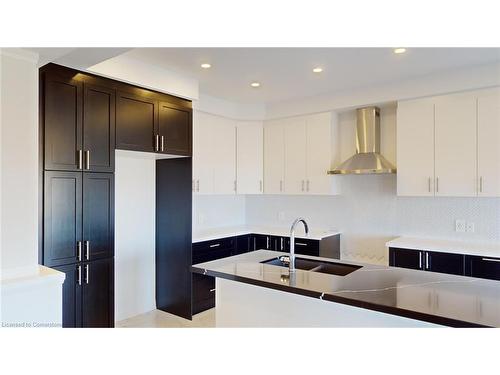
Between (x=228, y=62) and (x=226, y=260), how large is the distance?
1.79 metres

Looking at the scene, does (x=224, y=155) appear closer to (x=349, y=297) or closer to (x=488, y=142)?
(x=488, y=142)

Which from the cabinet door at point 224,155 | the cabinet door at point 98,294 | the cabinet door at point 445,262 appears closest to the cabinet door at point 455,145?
the cabinet door at point 445,262

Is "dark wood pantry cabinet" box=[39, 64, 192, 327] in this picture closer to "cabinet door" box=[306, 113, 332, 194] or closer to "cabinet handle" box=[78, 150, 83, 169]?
"cabinet handle" box=[78, 150, 83, 169]

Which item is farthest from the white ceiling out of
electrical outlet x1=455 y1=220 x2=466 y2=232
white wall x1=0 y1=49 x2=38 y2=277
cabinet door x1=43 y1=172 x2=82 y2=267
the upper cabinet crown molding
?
electrical outlet x1=455 y1=220 x2=466 y2=232

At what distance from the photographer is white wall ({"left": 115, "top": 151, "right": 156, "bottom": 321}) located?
12.2ft

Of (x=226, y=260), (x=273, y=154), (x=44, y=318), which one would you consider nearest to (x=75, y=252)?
(x=44, y=318)

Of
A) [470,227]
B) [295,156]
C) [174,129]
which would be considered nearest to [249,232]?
[295,156]

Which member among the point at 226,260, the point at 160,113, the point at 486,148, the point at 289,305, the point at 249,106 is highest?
the point at 249,106

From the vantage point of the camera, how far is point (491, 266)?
305 centimetres

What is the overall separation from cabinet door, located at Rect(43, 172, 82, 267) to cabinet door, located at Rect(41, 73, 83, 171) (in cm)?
10

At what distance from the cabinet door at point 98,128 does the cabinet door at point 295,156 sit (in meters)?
2.34

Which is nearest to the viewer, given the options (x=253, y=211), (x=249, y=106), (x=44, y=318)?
(x=44, y=318)

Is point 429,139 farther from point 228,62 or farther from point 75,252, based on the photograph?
point 75,252

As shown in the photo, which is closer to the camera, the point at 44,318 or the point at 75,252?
the point at 44,318
